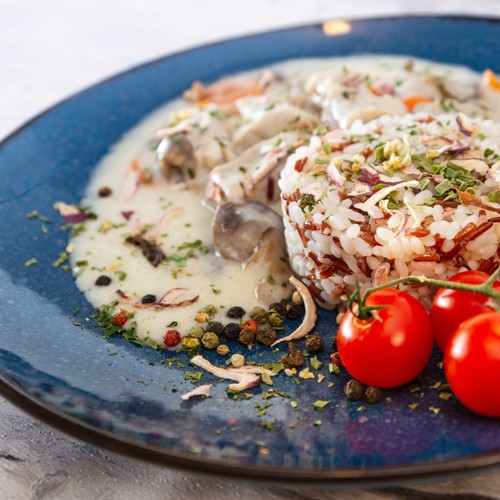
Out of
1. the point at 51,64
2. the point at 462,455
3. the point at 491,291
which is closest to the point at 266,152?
→ the point at 491,291

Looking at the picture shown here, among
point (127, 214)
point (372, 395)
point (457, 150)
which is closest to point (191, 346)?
point (372, 395)

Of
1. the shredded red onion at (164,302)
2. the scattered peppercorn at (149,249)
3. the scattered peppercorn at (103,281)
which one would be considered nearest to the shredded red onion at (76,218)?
the scattered peppercorn at (149,249)

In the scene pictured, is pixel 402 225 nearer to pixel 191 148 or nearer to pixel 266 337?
pixel 266 337

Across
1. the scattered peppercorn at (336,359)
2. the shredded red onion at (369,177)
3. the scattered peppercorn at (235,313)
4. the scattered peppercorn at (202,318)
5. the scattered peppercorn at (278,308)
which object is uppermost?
the shredded red onion at (369,177)

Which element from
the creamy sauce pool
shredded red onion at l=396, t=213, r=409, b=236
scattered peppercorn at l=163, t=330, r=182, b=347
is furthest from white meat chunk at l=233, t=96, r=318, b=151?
scattered peppercorn at l=163, t=330, r=182, b=347

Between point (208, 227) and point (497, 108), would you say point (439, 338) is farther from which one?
point (497, 108)

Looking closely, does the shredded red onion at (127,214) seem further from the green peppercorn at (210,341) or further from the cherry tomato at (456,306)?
the cherry tomato at (456,306)
